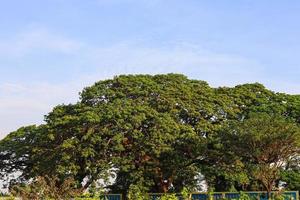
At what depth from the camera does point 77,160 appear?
27.2m

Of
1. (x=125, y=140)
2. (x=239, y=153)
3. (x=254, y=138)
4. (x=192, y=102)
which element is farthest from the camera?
(x=192, y=102)

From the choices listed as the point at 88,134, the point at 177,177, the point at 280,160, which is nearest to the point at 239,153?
the point at 280,160

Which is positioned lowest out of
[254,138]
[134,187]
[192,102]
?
[134,187]

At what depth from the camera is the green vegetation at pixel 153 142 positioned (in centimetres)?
2633

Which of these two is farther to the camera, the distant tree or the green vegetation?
the green vegetation

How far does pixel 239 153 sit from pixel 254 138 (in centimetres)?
247

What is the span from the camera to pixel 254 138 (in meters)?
23.8

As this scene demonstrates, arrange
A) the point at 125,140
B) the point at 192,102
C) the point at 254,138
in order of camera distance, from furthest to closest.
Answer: the point at 192,102, the point at 125,140, the point at 254,138

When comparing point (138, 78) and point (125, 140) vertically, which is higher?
point (138, 78)

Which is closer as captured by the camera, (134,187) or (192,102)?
(134,187)

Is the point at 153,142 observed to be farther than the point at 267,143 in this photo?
Yes

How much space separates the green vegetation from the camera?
2633 centimetres

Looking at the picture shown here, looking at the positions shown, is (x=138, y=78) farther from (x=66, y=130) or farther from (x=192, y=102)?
(x=66, y=130)

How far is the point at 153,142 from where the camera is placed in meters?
27.3
